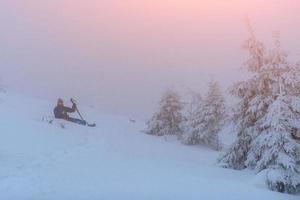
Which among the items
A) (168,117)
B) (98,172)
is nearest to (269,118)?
(98,172)

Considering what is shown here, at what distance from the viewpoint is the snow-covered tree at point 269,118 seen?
1609cm

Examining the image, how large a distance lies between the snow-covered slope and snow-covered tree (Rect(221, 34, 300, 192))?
775 mm

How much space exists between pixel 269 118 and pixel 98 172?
20.5ft

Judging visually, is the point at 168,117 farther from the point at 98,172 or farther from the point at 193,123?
the point at 98,172

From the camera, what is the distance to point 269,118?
16703mm

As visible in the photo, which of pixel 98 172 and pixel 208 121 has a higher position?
pixel 208 121

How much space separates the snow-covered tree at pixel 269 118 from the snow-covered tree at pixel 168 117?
1237 cm

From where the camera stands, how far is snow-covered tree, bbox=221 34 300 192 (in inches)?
634

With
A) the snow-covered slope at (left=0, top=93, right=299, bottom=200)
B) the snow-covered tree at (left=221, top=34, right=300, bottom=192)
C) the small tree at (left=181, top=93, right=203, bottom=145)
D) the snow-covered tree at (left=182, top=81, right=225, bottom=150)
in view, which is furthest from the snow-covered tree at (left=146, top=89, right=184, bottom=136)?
the snow-covered tree at (left=221, top=34, right=300, bottom=192)

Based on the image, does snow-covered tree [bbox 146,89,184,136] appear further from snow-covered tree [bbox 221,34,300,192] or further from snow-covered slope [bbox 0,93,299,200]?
snow-covered tree [bbox 221,34,300,192]

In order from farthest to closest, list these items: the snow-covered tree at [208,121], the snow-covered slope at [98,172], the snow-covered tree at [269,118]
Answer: the snow-covered tree at [208,121] < the snow-covered tree at [269,118] < the snow-covered slope at [98,172]

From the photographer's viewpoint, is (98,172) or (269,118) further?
(269,118)

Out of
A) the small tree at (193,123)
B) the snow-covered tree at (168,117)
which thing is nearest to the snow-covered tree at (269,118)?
the small tree at (193,123)

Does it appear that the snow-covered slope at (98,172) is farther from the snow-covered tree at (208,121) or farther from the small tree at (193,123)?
the snow-covered tree at (208,121)
